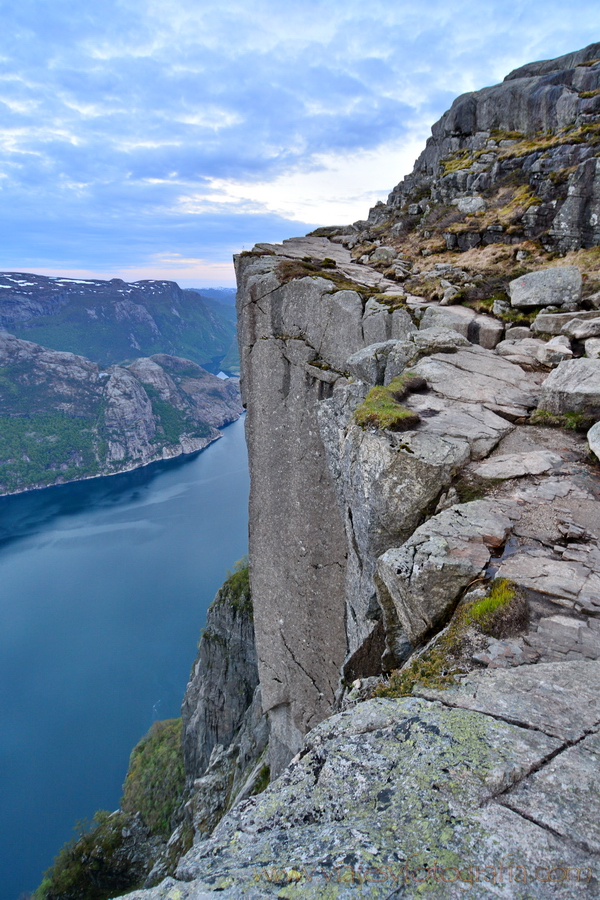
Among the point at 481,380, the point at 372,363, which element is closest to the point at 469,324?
the point at 372,363

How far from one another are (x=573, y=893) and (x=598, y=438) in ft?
20.5

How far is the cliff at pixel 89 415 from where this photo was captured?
109 meters

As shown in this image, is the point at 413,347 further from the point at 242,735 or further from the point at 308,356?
the point at 242,735

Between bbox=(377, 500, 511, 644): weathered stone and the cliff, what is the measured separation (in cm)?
11275

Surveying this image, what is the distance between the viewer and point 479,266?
58.6 feet

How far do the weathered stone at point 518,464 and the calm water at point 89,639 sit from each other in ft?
149

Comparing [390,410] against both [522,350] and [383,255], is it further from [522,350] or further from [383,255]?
[383,255]

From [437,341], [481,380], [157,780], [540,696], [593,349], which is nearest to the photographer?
[540,696]

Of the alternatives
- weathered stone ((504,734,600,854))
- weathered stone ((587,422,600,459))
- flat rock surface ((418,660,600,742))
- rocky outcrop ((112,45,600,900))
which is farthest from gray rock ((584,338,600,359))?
weathered stone ((504,734,600,854))

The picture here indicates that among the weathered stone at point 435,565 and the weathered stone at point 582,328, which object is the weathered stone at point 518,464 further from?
the weathered stone at point 582,328

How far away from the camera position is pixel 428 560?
5129 mm

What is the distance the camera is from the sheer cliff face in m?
6.92

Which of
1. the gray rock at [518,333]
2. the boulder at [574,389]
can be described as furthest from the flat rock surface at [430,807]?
the gray rock at [518,333]

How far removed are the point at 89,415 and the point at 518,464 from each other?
135 m
